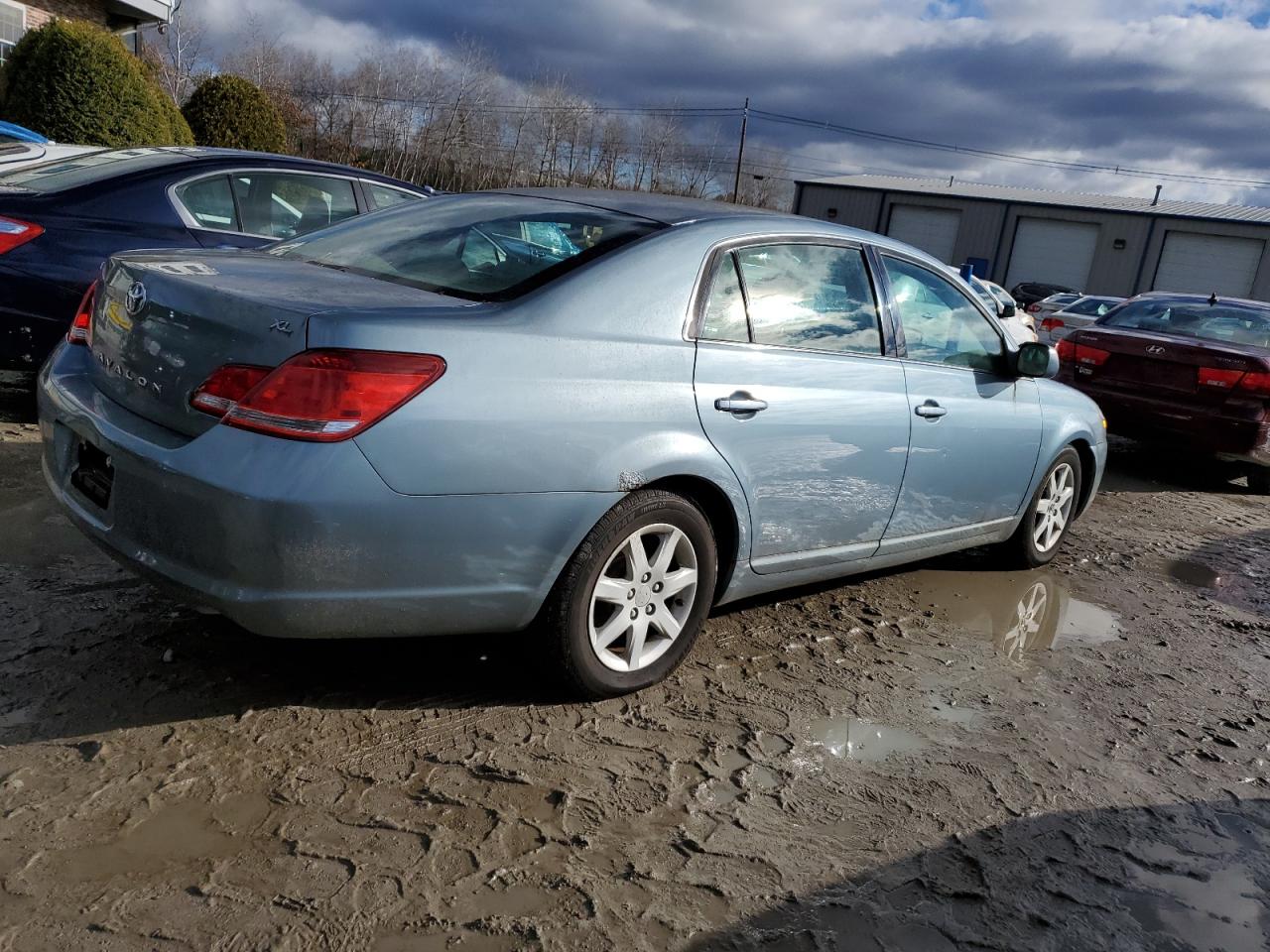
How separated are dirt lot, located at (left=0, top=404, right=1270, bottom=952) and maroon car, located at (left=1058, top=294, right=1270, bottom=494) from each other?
388 centimetres

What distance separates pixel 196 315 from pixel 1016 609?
3.64 m

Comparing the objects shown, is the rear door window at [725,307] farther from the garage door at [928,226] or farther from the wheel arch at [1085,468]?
the garage door at [928,226]

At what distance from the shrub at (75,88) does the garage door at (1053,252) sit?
119 feet

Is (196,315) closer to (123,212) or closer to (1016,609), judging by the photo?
(123,212)

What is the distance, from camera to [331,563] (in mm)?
2602

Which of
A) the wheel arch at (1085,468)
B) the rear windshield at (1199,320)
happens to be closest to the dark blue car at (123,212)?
the wheel arch at (1085,468)

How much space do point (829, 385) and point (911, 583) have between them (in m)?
1.66

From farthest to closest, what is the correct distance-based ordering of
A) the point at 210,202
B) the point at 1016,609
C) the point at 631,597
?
the point at 210,202, the point at 1016,609, the point at 631,597

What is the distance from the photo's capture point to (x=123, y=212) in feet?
18.1

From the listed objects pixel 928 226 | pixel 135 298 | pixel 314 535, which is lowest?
pixel 314 535

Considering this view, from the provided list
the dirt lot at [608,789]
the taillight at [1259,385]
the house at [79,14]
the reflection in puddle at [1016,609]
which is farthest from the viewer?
the house at [79,14]

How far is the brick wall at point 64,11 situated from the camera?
63.3 ft

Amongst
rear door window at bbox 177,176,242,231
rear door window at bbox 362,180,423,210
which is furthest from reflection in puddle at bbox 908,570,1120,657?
rear door window at bbox 177,176,242,231

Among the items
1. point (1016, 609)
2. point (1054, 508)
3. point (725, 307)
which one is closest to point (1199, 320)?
point (1054, 508)
